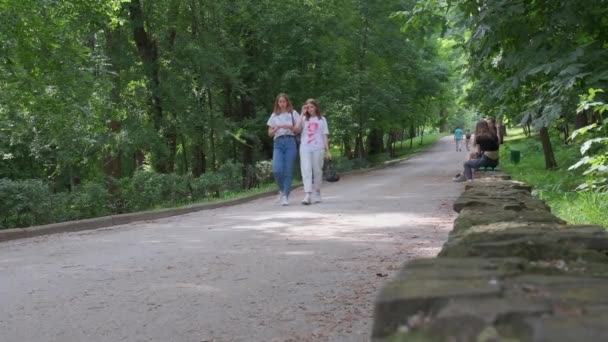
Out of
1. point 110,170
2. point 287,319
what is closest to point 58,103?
point 110,170

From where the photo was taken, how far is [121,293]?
449 centimetres

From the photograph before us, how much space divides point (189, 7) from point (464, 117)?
8425 cm

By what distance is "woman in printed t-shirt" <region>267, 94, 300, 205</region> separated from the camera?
11234 mm

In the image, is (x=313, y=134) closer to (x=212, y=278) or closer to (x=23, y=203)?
(x=23, y=203)

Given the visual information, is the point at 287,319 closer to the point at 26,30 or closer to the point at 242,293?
the point at 242,293

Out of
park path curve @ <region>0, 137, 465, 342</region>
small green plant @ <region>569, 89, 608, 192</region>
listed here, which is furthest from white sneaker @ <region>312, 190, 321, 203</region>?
small green plant @ <region>569, 89, 608, 192</region>

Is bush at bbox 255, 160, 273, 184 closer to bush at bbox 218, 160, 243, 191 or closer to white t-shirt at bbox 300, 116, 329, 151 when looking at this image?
bush at bbox 218, 160, 243, 191

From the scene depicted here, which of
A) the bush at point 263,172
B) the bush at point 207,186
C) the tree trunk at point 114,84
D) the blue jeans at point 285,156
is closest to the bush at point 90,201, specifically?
the bush at point 207,186

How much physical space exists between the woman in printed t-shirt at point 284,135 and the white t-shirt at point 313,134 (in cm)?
20

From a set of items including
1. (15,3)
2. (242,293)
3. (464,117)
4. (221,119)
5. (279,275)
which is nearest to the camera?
(242,293)

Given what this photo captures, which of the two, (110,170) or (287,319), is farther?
(110,170)

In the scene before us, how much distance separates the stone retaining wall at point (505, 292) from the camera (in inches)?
52.5

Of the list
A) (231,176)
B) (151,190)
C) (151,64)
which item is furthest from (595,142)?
(151,64)

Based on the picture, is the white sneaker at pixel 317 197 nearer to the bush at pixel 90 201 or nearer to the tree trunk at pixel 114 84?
the bush at pixel 90 201
